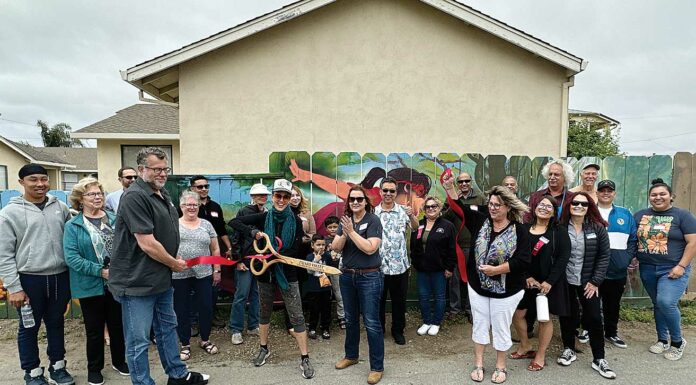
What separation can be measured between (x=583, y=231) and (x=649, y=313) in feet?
8.68

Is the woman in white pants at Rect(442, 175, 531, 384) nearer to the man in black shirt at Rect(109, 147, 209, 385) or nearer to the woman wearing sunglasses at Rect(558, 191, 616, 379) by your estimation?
the woman wearing sunglasses at Rect(558, 191, 616, 379)

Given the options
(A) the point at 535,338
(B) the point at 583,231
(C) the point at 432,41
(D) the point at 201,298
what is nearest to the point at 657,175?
(B) the point at 583,231

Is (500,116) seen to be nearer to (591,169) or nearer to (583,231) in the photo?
(591,169)

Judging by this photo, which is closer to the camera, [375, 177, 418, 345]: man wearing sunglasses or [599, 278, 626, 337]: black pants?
[599, 278, 626, 337]: black pants

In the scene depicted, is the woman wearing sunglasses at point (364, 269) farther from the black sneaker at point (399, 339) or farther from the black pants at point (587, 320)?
the black pants at point (587, 320)

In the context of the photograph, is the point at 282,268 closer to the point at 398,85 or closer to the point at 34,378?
the point at 34,378

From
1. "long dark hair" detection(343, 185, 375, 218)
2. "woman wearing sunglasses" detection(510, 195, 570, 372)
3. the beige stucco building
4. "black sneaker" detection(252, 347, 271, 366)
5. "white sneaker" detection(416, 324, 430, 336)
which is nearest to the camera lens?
"long dark hair" detection(343, 185, 375, 218)

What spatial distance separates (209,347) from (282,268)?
53.5 inches

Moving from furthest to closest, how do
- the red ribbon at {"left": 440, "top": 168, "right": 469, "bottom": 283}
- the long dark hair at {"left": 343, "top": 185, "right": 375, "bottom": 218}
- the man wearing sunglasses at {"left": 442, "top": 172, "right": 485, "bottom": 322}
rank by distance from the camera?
1. the man wearing sunglasses at {"left": 442, "top": 172, "right": 485, "bottom": 322}
2. the red ribbon at {"left": 440, "top": 168, "right": 469, "bottom": 283}
3. the long dark hair at {"left": 343, "top": 185, "right": 375, "bottom": 218}

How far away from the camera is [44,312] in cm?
337

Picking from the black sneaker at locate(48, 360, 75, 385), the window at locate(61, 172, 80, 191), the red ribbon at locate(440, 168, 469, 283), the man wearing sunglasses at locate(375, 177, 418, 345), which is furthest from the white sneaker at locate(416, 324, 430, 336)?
the window at locate(61, 172, 80, 191)

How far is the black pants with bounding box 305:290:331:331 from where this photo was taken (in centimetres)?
453

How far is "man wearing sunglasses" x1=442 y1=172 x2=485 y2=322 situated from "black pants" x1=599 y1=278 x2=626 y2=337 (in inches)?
60.0

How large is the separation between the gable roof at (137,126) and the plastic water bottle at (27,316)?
9.16 metres
